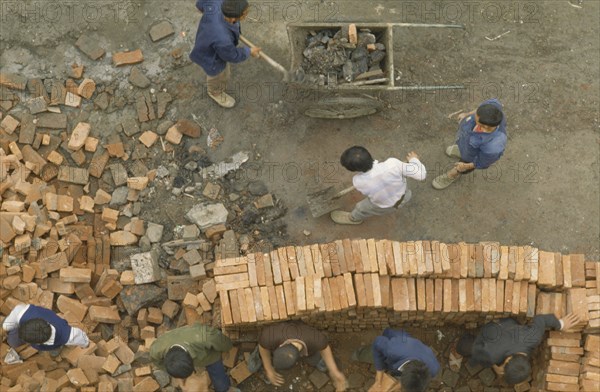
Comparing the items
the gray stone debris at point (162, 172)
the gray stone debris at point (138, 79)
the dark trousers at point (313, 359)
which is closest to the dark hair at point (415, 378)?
the dark trousers at point (313, 359)

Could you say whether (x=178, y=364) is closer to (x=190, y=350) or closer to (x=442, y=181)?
(x=190, y=350)

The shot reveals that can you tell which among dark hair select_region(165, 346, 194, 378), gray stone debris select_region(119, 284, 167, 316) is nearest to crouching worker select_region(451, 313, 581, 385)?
dark hair select_region(165, 346, 194, 378)

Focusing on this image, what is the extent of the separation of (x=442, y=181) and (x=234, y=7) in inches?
116

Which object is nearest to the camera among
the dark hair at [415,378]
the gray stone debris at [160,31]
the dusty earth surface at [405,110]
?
the dark hair at [415,378]

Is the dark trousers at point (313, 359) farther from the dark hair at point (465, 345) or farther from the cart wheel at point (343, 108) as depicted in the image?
the cart wheel at point (343, 108)

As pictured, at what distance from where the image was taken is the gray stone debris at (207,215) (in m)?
6.71

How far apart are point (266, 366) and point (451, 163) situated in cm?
313

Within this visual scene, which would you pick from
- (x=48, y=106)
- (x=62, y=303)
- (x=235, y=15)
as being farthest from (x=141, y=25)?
(x=62, y=303)

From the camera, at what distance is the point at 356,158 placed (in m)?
5.55

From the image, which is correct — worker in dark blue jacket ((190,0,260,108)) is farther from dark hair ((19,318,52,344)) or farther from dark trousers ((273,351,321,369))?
dark trousers ((273,351,321,369))

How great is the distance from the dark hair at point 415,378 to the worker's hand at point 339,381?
34.7 inches

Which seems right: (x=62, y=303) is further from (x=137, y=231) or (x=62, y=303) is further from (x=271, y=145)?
(x=271, y=145)

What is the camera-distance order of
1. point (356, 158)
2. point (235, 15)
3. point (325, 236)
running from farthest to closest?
point (325, 236) → point (235, 15) → point (356, 158)

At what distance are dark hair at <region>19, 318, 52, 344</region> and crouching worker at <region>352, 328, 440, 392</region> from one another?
303cm
